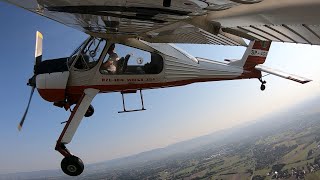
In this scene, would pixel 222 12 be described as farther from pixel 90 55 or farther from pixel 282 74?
pixel 282 74

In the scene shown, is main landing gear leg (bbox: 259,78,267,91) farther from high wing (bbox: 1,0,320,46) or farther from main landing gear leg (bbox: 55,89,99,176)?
high wing (bbox: 1,0,320,46)

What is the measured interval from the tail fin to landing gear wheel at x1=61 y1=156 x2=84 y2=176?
637 cm

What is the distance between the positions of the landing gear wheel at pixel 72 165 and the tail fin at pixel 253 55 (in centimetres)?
637

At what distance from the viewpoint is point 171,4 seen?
3342 millimetres

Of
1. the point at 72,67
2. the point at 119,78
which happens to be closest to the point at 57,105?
the point at 72,67

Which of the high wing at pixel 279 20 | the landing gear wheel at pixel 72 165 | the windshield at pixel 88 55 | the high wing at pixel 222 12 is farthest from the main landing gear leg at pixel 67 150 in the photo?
the high wing at pixel 279 20

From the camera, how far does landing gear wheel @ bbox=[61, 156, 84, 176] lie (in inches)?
315

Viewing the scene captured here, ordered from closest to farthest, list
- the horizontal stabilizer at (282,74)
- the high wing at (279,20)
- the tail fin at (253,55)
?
the high wing at (279,20)
the horizontal stabilizer at (282,74)
the tail fin at (253,55)

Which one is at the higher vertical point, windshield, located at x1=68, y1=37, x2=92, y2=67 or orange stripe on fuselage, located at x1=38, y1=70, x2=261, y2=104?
windshield, located at x1=68, y1=37, x2=92, y2=67

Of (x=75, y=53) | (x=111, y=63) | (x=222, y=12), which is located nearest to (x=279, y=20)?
(x=222, y=12)

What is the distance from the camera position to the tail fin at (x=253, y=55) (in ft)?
40.7

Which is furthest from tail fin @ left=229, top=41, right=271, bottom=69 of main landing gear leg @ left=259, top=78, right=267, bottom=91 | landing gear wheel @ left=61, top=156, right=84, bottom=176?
landing gear wheel @ left=61, top=156, right=84, bottom=176

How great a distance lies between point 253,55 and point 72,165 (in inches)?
321

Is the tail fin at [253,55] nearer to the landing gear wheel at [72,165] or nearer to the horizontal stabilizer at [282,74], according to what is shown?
the horizontal stabilizer at [282,74]
